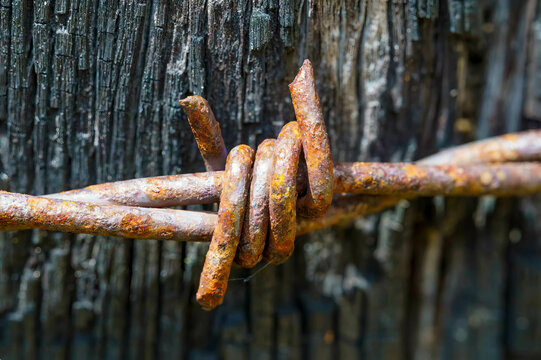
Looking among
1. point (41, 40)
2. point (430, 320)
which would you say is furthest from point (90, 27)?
point (430, 320)

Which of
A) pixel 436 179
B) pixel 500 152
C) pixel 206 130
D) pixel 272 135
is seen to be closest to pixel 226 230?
pixel 206 130

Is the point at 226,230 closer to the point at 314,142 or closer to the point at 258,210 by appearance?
the point at 258,210

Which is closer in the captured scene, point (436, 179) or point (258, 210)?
point (258, 210)

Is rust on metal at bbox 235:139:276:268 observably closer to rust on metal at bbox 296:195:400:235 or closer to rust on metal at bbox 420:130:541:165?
rust on metal at bbox 296:195:400:235

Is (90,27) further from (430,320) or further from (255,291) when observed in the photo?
(430,320)

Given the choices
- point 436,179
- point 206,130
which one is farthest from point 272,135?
point 436,179

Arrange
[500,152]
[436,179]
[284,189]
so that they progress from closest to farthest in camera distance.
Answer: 1. [284,189]
2. [436,179]
3. [500,152]

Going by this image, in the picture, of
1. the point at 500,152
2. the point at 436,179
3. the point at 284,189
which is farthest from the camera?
the point at 500,152

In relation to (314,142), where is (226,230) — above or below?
below
